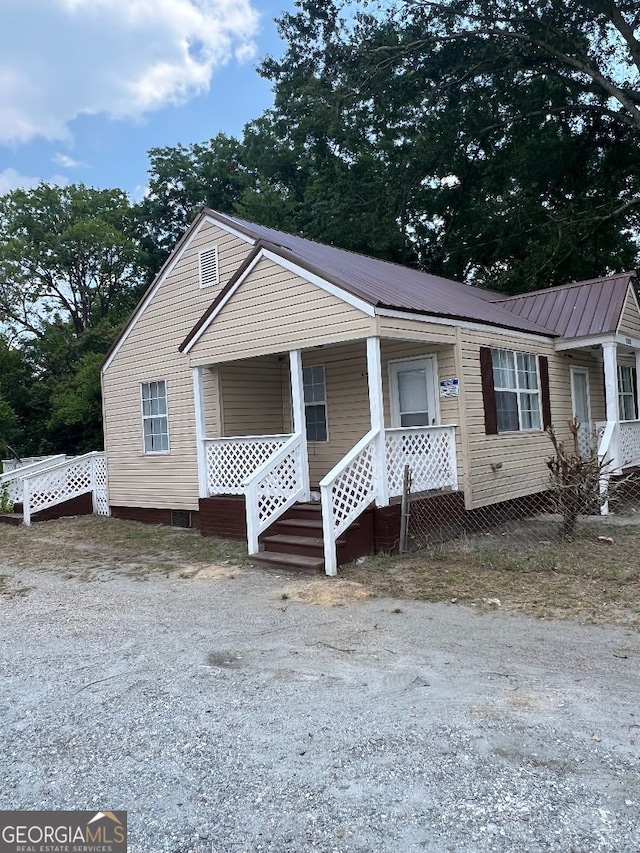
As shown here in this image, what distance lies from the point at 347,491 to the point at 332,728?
15.2ft

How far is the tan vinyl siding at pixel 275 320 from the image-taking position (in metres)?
8.31

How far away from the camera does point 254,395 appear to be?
11.8 metres

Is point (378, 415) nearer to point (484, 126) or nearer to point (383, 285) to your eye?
point (383, 285)

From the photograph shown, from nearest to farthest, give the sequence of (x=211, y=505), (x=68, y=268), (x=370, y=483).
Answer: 1. (x=370, y=483)
2. (x=211, y=505)
3. (x=68, y=268)

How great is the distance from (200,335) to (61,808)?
8176 mm

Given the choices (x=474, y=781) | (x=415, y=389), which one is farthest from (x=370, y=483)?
(x=474, y=781)

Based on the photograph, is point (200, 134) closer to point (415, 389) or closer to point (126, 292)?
point (126, 292)

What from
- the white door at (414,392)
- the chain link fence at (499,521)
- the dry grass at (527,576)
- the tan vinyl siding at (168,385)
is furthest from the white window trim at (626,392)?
A: the tan vinyl siding at (168,385)

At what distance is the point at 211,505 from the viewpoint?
1012cm

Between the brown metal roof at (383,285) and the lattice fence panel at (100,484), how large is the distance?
606cm

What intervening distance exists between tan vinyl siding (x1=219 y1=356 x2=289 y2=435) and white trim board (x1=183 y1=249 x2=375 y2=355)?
1.10 m

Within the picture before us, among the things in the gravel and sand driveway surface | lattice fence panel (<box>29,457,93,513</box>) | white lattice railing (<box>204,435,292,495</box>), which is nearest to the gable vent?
white lattice railing (<box>204,435,292,495</box>)

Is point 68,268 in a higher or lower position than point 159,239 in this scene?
lower

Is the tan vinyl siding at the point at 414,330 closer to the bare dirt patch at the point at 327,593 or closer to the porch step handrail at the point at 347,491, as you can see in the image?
the porch step handrail at the point at 347,491
